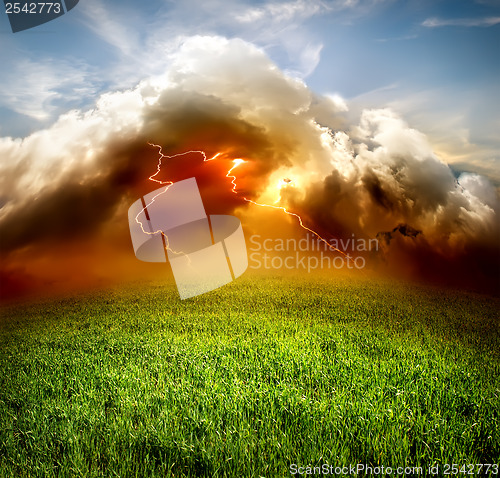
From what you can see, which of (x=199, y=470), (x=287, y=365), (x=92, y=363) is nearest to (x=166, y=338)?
(x=92, y=363)

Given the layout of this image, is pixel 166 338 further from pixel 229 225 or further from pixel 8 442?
pixel 229 225

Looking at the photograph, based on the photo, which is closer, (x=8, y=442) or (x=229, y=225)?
(x=8, y=442)

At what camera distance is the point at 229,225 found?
11680 mm

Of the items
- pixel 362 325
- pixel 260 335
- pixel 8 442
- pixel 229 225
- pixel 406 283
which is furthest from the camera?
pixel 406 283

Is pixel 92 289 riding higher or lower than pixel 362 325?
lower

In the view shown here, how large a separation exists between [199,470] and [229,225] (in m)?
9.34

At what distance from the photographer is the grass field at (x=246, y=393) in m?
2.76

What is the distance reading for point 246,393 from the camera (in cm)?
363

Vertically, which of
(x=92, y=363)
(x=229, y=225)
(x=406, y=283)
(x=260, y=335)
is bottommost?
(x=406, y=283)

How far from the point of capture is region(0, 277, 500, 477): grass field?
2.76 metres

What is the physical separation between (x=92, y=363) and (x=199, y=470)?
9.70 ft

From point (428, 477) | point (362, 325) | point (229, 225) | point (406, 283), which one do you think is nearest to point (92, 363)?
point (428, 477)

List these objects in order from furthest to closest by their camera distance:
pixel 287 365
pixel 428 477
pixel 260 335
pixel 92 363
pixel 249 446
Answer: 1. pixel 260 335
2. pixel 92 363
3. pixel 287 365
4. pixel 249 446
5. pixel 428 477

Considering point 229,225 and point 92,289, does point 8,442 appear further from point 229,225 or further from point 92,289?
point 92,289
